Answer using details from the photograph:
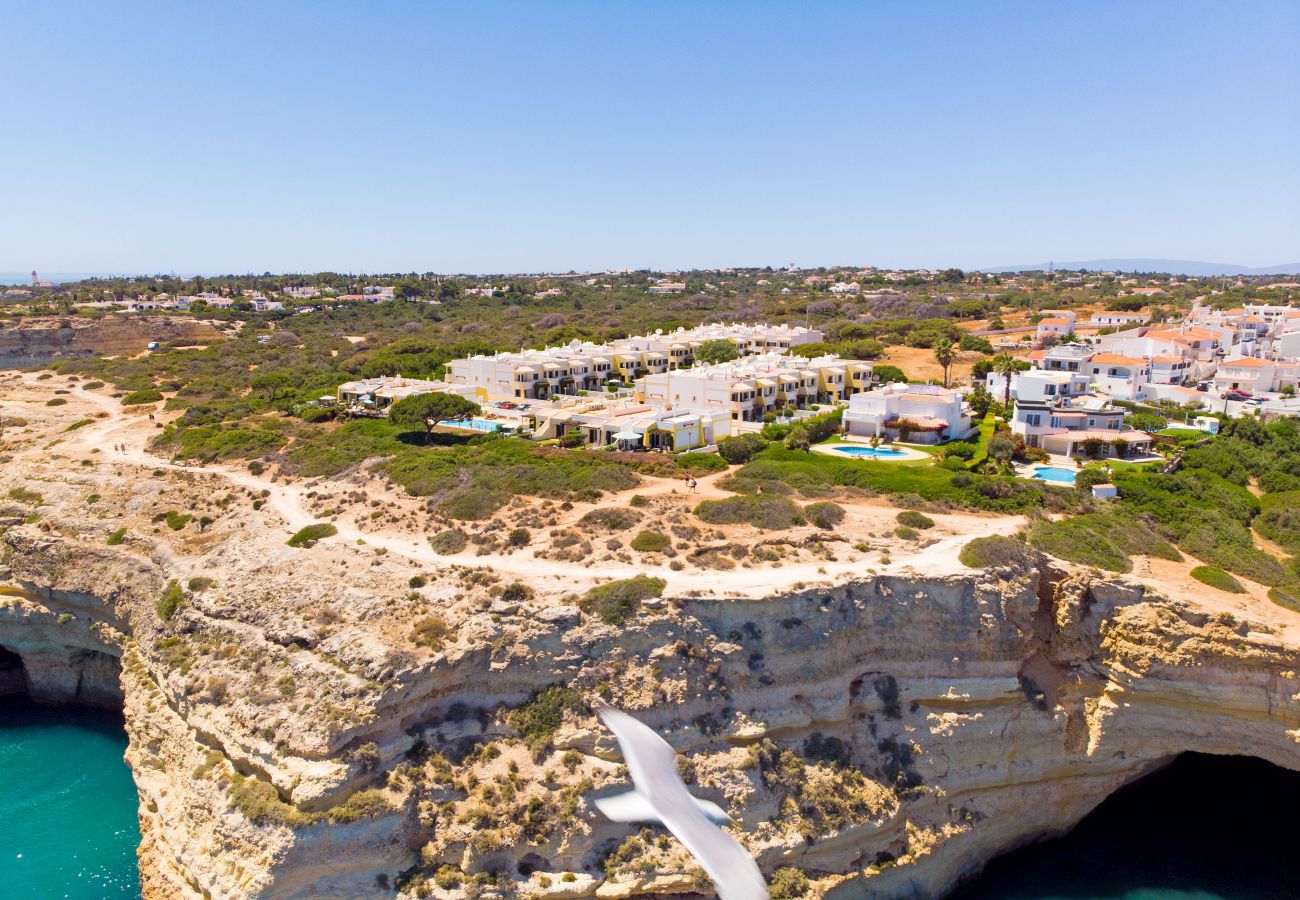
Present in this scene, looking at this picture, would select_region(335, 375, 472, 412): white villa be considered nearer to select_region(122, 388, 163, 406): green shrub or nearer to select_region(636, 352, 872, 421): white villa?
select_region(122, 388, 163, 406): green shrub

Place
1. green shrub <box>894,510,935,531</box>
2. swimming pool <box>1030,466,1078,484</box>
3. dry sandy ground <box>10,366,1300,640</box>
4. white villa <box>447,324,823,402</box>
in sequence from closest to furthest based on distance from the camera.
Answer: dry sandy ground <box>10,366,1300,640</box> < green shrub <box>894,510,935,531</box> < swimming pool <box>1030,466,1078,484</box> < white villa <box>447,324,823,402</box>

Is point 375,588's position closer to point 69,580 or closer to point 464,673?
point 464,673

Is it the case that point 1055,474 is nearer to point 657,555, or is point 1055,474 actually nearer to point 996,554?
point 996,554

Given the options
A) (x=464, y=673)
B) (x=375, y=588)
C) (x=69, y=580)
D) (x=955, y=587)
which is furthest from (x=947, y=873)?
(x=69, y=580)

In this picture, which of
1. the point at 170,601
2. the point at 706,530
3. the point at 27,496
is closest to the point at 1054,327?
the point at 706,530

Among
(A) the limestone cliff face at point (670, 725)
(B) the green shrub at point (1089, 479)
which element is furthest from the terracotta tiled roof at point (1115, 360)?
(A) the limestone cliff face at point (670, 725)

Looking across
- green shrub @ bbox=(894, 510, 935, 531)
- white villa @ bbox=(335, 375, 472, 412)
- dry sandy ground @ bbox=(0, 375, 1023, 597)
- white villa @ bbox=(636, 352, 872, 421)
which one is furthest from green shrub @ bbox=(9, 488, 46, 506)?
green shrub @ bbox=(894, 510, 935, 531)
